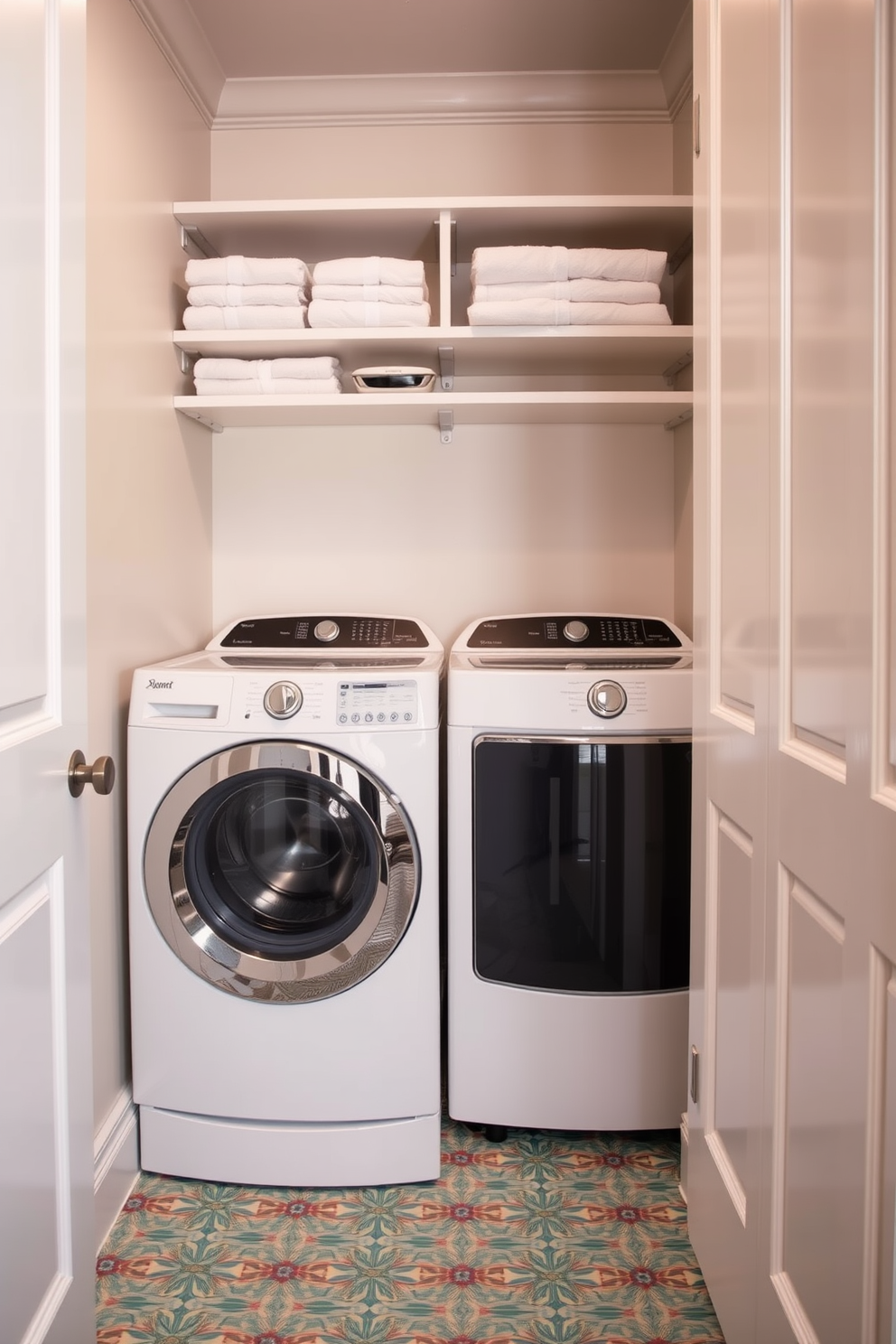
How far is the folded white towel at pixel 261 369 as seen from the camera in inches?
81.6

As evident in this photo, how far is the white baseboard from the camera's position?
5.28 ft

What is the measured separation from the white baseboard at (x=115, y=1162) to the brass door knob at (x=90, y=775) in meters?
0.93

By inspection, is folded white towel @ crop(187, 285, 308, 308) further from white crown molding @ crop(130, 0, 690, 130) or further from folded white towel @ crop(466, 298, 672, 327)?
white crown molding @ crop(130, 0, 690, 130)

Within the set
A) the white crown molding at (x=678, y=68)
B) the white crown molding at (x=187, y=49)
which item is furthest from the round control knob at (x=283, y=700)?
the white crown molding at (x=678, y=68)

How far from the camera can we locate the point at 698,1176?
1.49 m

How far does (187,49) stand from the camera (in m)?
2.06

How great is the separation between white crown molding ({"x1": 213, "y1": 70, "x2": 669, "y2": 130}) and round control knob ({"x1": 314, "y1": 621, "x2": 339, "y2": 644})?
1.30 meters

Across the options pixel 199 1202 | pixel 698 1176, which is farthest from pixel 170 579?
pixel 698 1176

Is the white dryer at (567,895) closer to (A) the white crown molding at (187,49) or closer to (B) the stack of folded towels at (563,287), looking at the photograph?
(B) the stack of folded towels at (563,287)

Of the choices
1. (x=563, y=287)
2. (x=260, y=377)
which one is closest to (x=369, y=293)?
(x=260, y=377)

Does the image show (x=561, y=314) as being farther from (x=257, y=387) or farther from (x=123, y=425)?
(x=123, y=425)

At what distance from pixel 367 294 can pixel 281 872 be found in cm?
122

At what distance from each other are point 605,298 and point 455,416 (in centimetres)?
48

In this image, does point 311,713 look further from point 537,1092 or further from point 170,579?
point 537,1092
